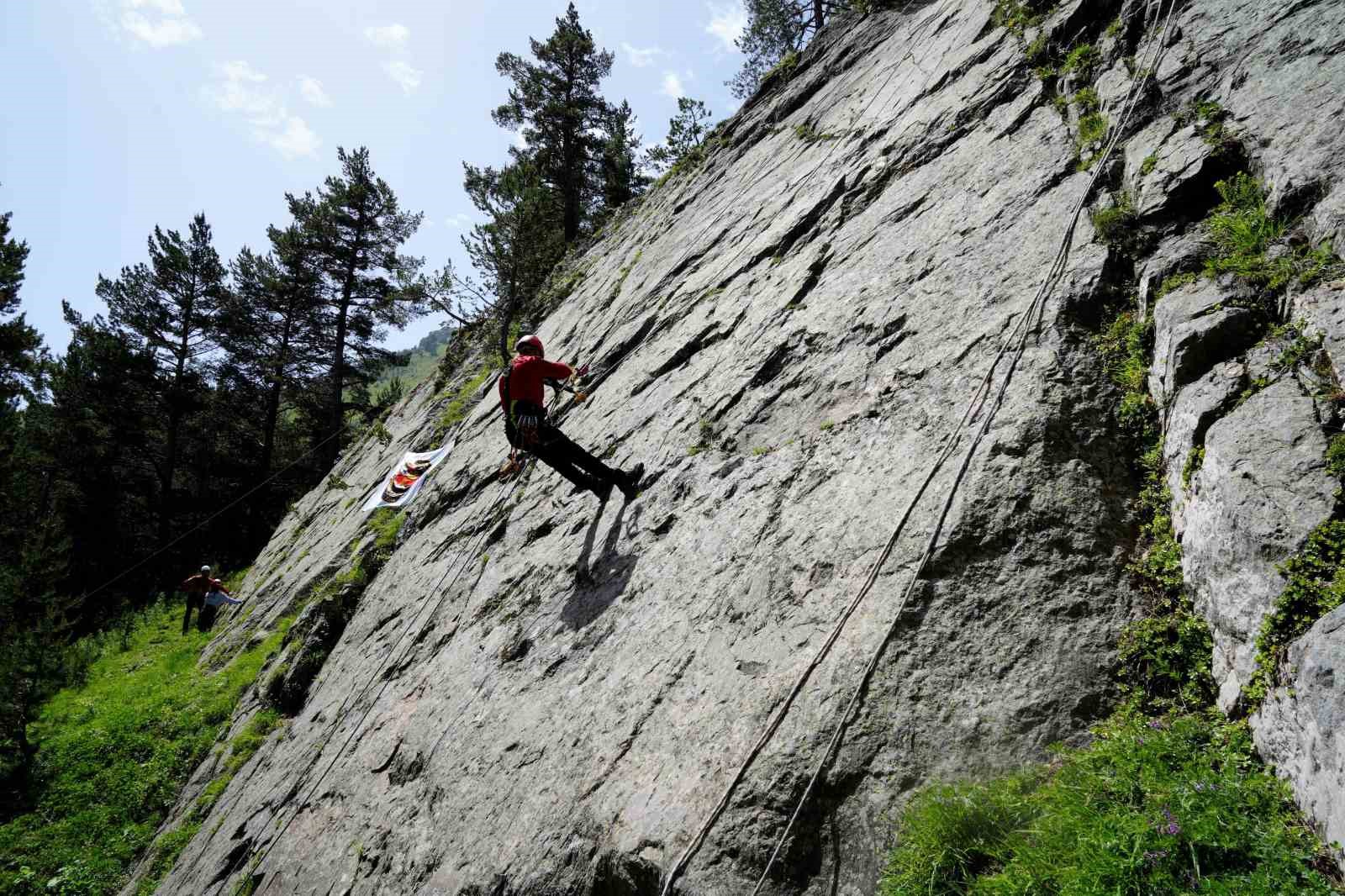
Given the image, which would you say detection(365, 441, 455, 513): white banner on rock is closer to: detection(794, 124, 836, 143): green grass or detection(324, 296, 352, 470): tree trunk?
detection(794, 124, 836, 143): green grass

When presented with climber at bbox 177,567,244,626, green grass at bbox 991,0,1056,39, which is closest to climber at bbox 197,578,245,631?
climber at bbox 177,567,244,626

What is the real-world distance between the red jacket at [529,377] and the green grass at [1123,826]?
204 inches

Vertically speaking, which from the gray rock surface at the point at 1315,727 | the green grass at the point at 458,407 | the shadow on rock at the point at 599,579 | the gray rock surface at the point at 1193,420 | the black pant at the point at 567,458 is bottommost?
the gray rock surface at the point at 1315,727

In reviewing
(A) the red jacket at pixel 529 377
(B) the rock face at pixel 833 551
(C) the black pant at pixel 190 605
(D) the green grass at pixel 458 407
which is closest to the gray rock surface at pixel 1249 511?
(B) the rock face at pixel 833 551

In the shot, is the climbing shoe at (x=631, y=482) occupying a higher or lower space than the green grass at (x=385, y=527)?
lower

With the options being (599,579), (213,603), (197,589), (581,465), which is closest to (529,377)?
(581,465)

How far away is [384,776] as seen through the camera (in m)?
6.12

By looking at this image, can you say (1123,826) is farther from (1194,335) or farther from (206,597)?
(206,597)

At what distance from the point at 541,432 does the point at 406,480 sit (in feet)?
25.6

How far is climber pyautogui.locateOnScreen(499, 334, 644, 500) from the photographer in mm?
6828

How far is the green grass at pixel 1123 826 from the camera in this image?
2.33 meters

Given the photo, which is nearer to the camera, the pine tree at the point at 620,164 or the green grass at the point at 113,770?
the green grass at the point at 113,770

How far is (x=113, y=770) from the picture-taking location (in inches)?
422

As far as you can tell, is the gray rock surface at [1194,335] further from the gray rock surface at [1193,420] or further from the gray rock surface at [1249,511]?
the gray rock surface at [1249,511]
